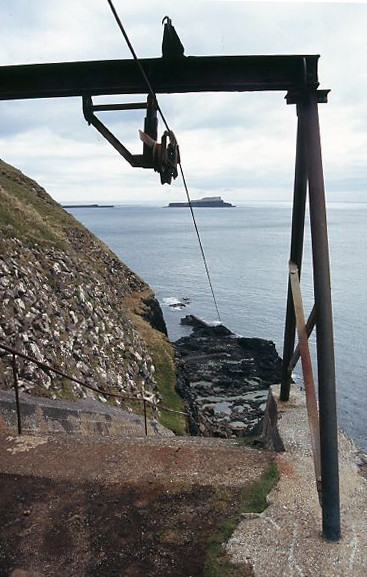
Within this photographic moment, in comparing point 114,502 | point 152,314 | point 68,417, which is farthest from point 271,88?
point 152,314

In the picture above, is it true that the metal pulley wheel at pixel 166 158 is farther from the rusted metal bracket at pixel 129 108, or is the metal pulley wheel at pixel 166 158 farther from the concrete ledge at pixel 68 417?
the concrete ledge at pixel 68 417

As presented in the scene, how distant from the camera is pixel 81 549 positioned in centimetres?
491

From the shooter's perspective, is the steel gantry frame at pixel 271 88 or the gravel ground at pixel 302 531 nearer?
the gravel ground at pixel 302 531

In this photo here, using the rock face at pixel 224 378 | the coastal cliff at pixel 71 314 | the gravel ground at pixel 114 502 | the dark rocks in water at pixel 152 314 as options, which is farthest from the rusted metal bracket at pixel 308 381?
the dark rocks in water at pixel 152 314

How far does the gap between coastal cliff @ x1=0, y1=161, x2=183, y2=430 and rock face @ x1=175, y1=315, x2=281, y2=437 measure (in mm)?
3234

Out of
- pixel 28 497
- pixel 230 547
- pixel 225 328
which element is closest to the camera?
pixel 230 547

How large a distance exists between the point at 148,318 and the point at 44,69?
27088 mm

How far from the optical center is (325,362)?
496 centimetres

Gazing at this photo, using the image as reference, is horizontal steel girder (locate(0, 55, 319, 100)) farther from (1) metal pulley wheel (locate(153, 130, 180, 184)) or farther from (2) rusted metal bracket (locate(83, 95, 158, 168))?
(1) metal pulley wheel (locate(153, 130, 180, 184))

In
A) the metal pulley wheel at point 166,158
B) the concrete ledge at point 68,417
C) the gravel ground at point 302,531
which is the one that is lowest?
the concrete ledge at point 68,417

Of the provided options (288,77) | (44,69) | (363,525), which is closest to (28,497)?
(363,525)

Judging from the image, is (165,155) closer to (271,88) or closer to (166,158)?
(166,158)

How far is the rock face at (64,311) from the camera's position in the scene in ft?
59.4

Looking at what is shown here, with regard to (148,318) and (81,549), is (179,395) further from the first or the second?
(81,549)
